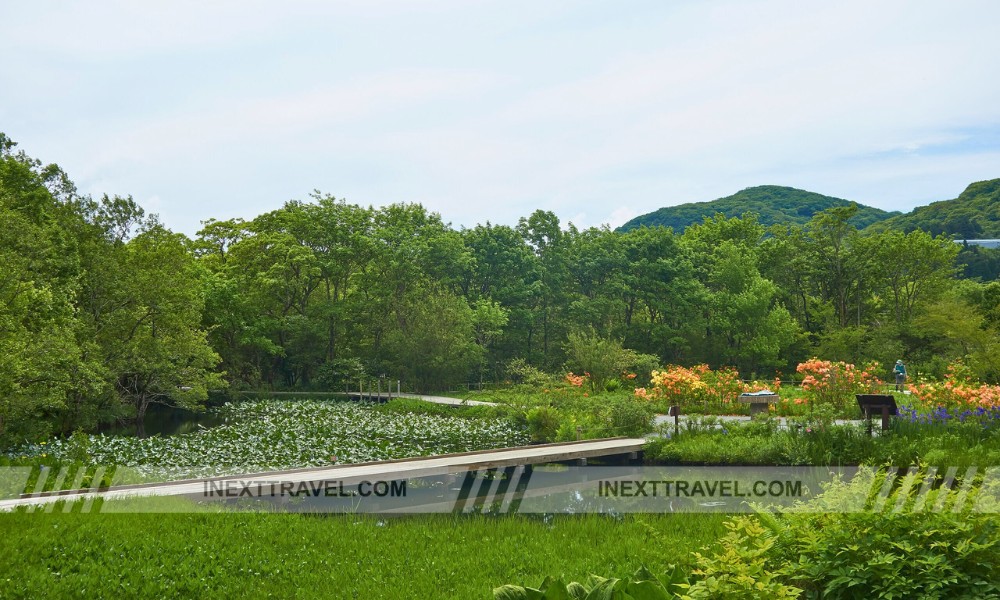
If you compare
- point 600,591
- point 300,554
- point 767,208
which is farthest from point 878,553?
point 767,208

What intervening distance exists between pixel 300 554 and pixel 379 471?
3.53 metres

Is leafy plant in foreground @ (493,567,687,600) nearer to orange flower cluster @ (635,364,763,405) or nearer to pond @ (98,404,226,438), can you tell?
orange flower cluster @ (635,364,763,405)

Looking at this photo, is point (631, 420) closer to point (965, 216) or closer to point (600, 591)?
point (600, 591)

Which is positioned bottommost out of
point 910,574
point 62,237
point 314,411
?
point 314,411

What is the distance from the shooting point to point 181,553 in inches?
276

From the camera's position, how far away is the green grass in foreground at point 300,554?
6363 millimetres

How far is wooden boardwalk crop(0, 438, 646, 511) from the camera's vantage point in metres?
8.95

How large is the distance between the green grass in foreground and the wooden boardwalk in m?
1.28

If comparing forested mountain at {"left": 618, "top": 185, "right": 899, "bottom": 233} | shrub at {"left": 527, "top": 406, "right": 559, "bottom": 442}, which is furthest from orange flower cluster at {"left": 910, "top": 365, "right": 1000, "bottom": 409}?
forested mountain at {"left": 618, "top": 185, "right": 899, "bottom": 233}

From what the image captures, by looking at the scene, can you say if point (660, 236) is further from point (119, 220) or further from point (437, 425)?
point (119, 220)

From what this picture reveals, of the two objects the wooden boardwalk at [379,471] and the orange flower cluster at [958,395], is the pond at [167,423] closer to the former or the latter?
the wooden boardwalk at [379,471]

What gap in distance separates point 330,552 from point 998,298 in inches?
1210

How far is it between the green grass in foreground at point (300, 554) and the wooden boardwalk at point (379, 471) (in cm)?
128

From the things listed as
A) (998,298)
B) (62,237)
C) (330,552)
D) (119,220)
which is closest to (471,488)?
(330,552)
